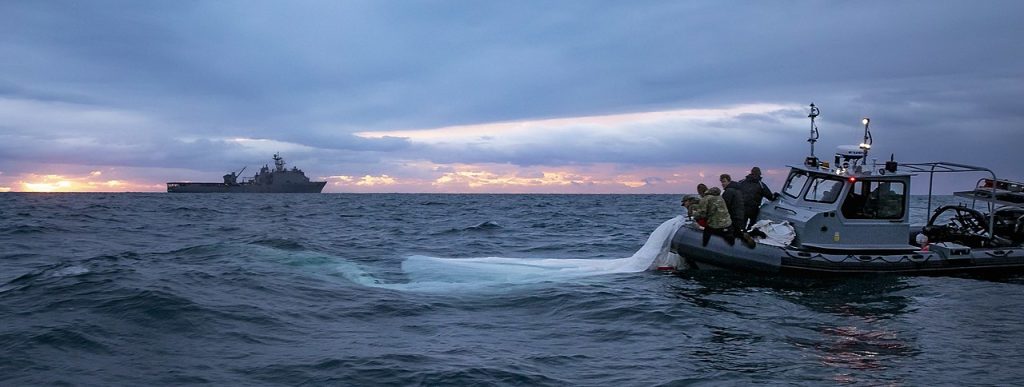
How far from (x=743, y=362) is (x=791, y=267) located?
22.0 ft

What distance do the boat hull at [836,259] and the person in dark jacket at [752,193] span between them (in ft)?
4.70

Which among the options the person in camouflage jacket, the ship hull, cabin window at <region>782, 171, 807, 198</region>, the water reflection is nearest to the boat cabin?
cabin window at <region>782, 171, 807, 198</region>

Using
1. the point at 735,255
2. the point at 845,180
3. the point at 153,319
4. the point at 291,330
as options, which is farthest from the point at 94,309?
the point at 845,180

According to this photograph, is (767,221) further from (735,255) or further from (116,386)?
(116,386)

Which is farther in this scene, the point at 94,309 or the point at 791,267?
the point at 791,267

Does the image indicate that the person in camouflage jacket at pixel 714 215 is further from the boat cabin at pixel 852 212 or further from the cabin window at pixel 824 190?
the cabin window at pixel 824 190

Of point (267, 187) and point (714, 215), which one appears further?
point (267, 187)

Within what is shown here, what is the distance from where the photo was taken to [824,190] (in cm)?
Result: 1598

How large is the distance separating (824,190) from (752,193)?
151 centimetres

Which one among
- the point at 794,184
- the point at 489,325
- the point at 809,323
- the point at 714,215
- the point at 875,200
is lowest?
the point at 489,325

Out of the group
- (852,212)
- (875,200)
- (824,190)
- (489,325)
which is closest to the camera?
(489,325)

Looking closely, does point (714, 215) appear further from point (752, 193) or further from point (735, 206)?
point (752, 193)

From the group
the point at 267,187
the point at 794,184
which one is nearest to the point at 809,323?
the point at 794,184

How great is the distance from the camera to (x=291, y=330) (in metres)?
10.1
